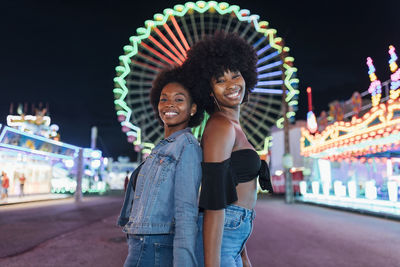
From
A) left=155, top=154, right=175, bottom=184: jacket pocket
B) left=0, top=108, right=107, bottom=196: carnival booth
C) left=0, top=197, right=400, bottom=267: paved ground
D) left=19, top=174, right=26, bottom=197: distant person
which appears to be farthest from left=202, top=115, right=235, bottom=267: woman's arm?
left=19, top=174, right=26, bottom=197: distant person

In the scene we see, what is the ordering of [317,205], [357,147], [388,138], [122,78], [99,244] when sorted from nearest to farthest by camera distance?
[99,244] → [388,138] → [357,147] → [317,205] → [122,78]

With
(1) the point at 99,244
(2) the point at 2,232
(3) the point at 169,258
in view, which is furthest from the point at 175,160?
(2) the point at 2,232

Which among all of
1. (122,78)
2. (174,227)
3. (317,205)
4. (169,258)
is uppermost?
(122,78)

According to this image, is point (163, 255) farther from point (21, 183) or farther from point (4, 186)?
point (21, 183)

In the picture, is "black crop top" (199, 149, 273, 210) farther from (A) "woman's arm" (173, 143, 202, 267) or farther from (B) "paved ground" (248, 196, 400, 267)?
(B) "paved ground" (248, 196, 400, 267)

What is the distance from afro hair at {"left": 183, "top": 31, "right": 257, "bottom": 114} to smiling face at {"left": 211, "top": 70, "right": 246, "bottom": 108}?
28 millimetres

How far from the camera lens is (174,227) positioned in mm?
1371

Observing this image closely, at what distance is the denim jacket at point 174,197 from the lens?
127cm

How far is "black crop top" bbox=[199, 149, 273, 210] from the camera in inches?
50.9

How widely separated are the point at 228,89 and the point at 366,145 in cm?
1262

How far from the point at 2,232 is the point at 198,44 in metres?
6.48

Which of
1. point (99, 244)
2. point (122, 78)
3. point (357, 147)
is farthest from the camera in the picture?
point (122, 78)

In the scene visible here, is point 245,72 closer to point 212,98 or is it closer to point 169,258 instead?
point 212,98

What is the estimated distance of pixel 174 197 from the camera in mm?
1359
